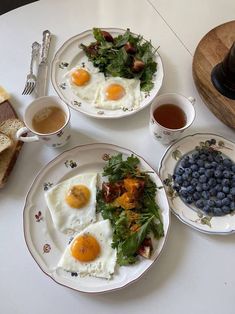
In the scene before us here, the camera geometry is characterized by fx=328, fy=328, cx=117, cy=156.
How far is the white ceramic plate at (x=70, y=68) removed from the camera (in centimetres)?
123

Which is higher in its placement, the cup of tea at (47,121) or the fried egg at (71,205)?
the cup of tea at (47,121)

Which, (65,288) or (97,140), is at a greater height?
(97,140)

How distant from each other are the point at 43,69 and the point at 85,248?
2.44 feet

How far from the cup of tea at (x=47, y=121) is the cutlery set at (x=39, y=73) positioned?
0.18 meters

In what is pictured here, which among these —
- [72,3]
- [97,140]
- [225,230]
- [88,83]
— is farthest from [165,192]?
[72,3]

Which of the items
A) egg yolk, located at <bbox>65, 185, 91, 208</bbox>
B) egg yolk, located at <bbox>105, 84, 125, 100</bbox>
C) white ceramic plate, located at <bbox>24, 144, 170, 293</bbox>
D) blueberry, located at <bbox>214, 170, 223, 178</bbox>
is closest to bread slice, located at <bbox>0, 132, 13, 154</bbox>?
white ceramic plate, located at <bbox>24, 144, 170, 293</bbox>

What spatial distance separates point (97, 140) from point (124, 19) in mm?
621

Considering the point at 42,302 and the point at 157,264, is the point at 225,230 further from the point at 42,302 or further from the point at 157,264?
the point at 42,302

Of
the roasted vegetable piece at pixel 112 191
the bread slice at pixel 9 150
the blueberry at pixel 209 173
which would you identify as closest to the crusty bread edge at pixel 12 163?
the bread slice at pixel 9 150

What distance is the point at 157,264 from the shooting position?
3.33 feet

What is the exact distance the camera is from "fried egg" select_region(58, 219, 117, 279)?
0.97m

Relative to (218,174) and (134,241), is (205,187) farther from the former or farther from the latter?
A: (134,241)

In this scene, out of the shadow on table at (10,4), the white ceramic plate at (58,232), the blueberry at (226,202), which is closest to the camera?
the white ceramic plate at (58,232)

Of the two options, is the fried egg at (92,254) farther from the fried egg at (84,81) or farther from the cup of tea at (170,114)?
the fried egg at (84,81)
